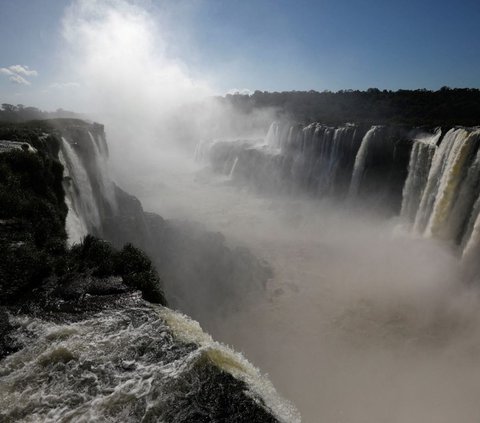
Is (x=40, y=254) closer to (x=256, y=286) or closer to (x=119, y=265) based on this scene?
(x=119, y=265)

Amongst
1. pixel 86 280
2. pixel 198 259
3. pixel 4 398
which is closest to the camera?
pixel 4 398

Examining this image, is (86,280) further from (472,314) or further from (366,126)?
(366,126)

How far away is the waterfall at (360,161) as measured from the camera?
30.9 metres

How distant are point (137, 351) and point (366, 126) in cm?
3326

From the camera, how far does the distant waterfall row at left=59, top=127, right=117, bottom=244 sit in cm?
1512

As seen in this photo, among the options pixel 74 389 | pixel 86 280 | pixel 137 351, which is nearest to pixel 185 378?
pixel 137 351

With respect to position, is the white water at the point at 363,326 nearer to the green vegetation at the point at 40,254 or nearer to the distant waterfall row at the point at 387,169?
the distant waterfall row at the point at 387,169

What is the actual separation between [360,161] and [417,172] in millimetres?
7032

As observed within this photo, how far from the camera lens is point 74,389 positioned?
15.3 ft

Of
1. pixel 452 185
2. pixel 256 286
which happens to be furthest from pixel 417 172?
pixel 256 286

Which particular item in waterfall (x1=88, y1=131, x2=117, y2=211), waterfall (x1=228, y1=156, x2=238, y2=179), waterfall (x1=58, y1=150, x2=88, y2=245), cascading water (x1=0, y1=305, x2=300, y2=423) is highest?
cascading water (x1=0, y1=305, x2=300, y2=423)

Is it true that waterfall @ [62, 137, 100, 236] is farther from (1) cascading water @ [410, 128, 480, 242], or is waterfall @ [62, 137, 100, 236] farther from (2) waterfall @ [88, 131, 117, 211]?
(1) cascading water @ [410, 128, 480, 242]

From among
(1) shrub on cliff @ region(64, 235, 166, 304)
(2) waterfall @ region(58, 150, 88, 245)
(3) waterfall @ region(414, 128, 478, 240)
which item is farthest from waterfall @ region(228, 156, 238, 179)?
(1) shrub on cliff @ region(64, 235, 166, 304)

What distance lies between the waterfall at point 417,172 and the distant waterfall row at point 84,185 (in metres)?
23.4
